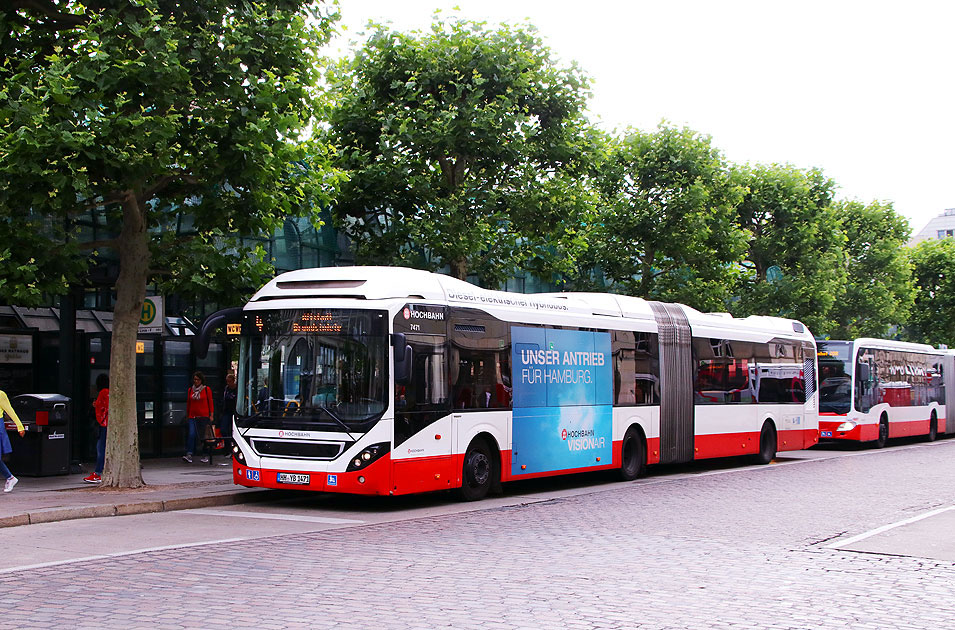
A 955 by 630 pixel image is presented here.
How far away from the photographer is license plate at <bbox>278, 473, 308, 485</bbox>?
45.5 ft

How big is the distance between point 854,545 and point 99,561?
24.3 ft

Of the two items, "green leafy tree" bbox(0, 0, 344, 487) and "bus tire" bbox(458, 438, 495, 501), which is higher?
"green leafy tree" bbox(0, 0, 344, 487)

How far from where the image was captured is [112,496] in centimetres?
1462

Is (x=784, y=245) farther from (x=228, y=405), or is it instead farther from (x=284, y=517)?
(x=284, y=517)

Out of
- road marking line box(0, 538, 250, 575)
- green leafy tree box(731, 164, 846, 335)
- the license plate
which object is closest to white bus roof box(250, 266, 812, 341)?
the license plate

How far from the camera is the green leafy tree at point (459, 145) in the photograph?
2247 centimetres

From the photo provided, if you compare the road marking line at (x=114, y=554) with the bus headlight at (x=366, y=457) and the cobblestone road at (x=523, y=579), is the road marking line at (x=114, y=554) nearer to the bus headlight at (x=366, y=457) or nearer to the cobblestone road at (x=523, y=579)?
the cobblestone road at (x=523, y=579)

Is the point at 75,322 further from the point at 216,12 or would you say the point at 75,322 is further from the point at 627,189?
the point at 627,189

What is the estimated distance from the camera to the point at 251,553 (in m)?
10.1

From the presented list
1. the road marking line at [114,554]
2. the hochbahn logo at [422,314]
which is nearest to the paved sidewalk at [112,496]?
the road marking line at [114,554]

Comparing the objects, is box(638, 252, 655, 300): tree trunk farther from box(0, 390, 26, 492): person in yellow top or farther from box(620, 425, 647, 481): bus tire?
box(0, 390, 26, 492): person in yellow top

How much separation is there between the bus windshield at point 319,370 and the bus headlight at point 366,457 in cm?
28

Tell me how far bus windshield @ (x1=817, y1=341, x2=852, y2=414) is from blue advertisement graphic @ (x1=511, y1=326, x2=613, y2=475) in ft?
44.0

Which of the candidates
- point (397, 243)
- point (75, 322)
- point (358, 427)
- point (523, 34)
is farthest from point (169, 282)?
point (523, 34)
